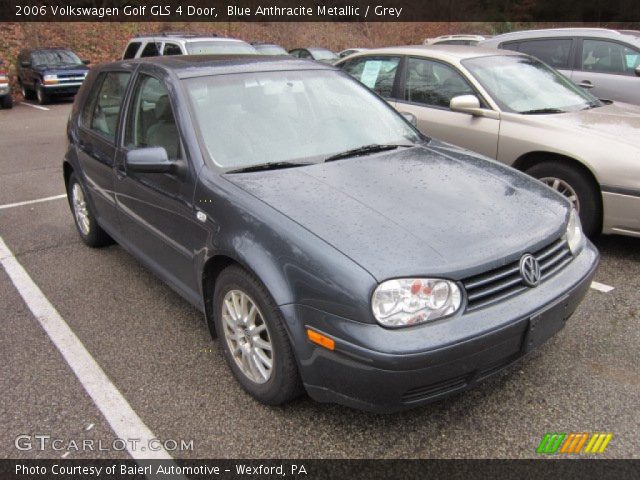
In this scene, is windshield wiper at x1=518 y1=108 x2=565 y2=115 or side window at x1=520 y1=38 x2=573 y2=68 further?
side window at x1=520 y1=38 x2=573 y2=68

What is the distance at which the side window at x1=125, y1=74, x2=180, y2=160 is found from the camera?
10.6 feet

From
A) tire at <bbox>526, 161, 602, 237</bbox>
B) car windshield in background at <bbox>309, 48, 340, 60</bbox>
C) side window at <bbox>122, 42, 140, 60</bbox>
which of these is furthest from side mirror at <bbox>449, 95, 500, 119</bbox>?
car windshield in background at <bbox>309, 48, 340, 60</bbox>

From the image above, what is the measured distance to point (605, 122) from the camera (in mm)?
4645

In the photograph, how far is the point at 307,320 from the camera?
7.60 feet

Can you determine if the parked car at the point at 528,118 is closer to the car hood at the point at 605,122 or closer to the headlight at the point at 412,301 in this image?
the car hood at the point at 605,122

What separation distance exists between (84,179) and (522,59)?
4.31 metres

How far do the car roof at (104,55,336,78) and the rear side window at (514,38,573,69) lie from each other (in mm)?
4411

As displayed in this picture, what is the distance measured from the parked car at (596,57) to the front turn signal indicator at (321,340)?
5.95 meters

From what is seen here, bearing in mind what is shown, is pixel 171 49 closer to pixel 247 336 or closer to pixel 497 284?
pixel 247 336

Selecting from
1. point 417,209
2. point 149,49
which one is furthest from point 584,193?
point 149,49

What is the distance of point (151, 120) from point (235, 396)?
1798 millimetres

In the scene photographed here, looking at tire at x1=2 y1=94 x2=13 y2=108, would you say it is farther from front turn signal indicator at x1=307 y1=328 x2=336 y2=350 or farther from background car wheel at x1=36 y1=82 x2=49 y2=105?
front turn signal indicator at x1=307 y1=328 x2=336 y2=350

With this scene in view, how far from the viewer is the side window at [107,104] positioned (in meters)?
3.89

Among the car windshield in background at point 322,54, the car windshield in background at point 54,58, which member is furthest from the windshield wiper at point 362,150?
the car windshield in background at point 322,54
